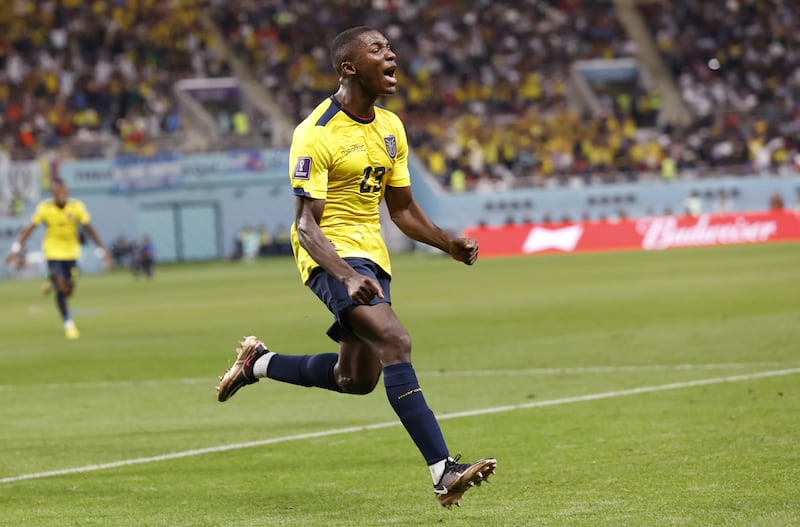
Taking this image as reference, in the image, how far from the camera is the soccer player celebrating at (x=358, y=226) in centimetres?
657

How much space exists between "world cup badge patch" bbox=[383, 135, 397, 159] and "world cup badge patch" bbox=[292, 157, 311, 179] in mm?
523

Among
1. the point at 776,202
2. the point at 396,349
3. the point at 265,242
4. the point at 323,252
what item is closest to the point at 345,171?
the point at 323,252

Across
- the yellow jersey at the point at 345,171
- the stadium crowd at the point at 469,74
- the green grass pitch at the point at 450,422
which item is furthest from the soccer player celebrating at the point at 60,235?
the stadium crowd at the point at 469,74

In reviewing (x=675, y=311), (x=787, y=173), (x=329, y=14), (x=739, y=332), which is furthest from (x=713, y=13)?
(x=739, y=332)

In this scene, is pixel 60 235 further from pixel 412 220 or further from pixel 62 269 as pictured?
pixel 412 220

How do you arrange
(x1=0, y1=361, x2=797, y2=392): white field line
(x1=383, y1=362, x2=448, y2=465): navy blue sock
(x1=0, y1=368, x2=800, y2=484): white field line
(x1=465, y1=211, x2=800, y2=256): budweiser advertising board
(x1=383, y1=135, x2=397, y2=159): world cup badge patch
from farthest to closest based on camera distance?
1. (x1=465, y1=211, x2=800, y2=256): budweiser advertising board
2. (x1=0, y1=361, x2=797, y2=392): white field line
3. (x1=0, y1=368, x2=800, y2=484): white field line
4. (x1=383, y1=135, x2=397, y2=159): world cup badge patch
5. (x1=383, y1=362, x2=448, y2=465): navy blue sock

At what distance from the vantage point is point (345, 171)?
707 centimetres

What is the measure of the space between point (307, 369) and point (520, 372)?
5.81 metres

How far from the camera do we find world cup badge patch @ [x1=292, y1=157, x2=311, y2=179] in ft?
22.6

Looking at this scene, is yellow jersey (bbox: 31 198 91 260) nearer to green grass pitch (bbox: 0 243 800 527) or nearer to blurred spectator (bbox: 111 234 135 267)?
green grass pitch (bbox: 0 243 800 527)

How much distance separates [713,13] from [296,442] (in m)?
49.1

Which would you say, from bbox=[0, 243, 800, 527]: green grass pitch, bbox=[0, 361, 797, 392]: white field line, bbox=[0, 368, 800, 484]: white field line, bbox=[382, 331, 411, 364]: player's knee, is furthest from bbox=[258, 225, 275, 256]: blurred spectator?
bbox=[382, 331, 411, 364]: player's knee

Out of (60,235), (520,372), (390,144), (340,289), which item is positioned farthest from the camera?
(60,235)

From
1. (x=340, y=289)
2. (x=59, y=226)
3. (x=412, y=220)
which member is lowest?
(x=59, y=226)
